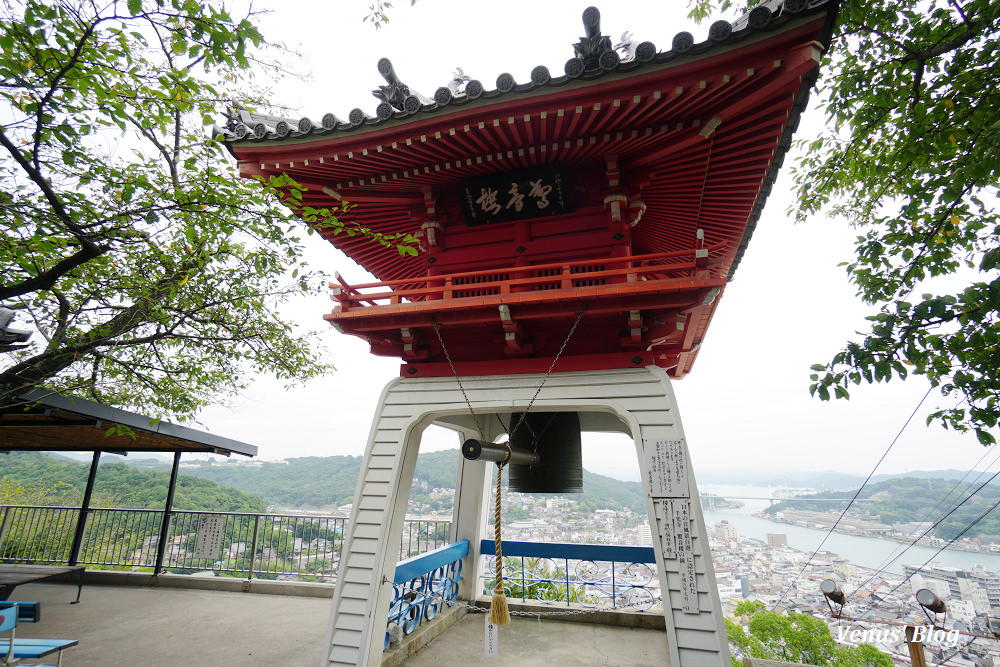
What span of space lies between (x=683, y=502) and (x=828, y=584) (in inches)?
82.9

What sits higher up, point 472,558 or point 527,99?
point 527,99

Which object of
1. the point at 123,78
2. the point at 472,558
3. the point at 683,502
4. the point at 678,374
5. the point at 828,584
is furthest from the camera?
the point at 678,374

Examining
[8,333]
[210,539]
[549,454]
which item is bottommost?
[210,539]

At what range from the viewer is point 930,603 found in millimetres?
3961

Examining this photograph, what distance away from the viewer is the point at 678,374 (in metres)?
8.36

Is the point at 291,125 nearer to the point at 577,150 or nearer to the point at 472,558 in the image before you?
the point at 577,150

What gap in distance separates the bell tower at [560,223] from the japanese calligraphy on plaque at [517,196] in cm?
2

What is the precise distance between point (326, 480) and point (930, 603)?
2255 cm

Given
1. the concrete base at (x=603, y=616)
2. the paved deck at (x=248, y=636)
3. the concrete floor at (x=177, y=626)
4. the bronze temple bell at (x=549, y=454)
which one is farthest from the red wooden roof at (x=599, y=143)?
the concrete floor at (x=177, y=626)

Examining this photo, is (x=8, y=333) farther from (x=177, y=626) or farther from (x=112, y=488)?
(x=112, y=488)

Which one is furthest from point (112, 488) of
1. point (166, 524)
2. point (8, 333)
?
point (8, 333)

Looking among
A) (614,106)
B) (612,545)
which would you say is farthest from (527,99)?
(612,545)

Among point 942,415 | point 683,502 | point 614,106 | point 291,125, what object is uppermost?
point 291,125

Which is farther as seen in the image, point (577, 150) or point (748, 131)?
point (577, 150)
